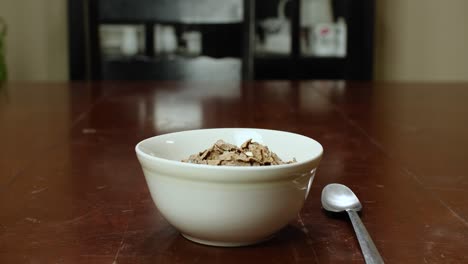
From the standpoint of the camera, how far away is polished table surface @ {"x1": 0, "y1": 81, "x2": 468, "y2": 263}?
0.72 m

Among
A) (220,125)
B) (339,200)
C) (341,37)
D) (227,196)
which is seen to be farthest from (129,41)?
(227,196)

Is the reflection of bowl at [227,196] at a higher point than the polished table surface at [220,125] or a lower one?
higher

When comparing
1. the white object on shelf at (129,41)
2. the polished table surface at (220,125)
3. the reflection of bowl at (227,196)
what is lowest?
the polished table surface at (220,125)

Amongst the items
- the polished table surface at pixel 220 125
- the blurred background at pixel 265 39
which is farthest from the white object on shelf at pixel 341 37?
the polished table surface at pixel 220 125

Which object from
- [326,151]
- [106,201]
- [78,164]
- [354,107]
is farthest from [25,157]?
[354,107]

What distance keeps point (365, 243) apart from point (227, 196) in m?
0.15

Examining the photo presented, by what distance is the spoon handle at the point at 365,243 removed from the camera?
2.15 ft

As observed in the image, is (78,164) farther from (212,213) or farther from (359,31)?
(359,31)

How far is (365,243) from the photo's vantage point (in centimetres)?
69

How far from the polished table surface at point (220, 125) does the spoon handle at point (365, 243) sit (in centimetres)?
2

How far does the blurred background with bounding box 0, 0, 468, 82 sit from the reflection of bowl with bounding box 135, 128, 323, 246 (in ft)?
9.78

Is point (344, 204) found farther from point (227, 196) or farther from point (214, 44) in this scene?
point (214, 44)

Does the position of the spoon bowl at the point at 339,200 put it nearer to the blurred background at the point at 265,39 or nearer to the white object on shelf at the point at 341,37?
the blurred background at the point at 265,39

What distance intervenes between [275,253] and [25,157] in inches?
24.9
